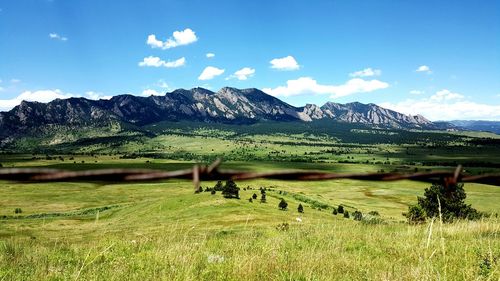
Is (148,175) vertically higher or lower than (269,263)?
higher

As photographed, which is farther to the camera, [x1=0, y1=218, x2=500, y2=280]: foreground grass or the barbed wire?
[x1=0, y1=218, x2=500, y2=280]: foreground grass

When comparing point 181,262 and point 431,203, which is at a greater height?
point 181,262

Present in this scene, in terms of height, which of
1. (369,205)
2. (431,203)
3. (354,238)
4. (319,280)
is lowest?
(369,205)

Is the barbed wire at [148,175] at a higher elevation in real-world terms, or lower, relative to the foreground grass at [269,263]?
higher

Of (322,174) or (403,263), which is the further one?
(403,263)

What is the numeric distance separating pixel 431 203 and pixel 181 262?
246 feet

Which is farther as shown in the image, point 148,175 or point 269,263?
point 269,263

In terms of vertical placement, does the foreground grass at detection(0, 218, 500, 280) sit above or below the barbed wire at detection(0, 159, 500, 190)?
below

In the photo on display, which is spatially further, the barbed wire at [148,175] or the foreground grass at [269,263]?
the foreground grass at [269,263]

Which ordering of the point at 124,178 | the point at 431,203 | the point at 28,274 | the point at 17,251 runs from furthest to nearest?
Answer: 1. the point at 431,203
2. the point at 17,251
3. the point at 28,274
4. the point at 124,178

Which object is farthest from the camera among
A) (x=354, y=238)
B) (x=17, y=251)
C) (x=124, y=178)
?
(x=354, y=238)

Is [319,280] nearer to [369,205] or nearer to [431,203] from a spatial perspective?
[431,203]

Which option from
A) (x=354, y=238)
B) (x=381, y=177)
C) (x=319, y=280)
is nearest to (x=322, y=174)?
(x=381, y=177)

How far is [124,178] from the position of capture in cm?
378
